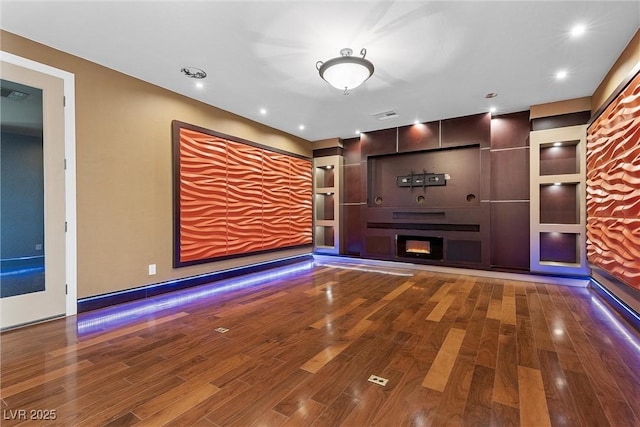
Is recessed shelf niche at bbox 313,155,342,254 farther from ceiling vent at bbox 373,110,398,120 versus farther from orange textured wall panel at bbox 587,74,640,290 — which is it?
orange textured wall panel at bbox 587,74,640,290

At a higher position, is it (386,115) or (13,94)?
(386,115)

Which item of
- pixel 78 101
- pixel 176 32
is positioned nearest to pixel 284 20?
pixel 176 32

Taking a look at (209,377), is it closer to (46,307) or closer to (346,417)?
(346,417)

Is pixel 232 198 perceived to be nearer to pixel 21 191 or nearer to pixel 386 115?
pixel 21 191

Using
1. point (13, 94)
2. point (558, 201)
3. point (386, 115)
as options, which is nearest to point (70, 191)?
point (13, 94)

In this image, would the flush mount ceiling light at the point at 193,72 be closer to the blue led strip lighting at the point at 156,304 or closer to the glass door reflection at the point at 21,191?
the glass door reflection at the point at 21,191

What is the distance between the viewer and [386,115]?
17.3ft

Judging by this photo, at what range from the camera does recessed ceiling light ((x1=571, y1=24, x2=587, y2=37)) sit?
2709 mm

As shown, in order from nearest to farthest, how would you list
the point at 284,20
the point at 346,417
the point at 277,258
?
the point at 346,417 → the point at 284,20 → the point at 277,258

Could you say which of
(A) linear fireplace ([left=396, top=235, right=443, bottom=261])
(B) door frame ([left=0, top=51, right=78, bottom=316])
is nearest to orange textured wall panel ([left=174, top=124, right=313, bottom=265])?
(B) door frame ([left=0, top=51, right=78, bottom=316])

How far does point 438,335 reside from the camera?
8.50 feet

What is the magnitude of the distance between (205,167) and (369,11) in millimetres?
3264

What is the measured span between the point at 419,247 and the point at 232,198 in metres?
3.90

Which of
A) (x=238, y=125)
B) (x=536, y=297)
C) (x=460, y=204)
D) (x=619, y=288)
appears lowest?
(x=536, y=297)
